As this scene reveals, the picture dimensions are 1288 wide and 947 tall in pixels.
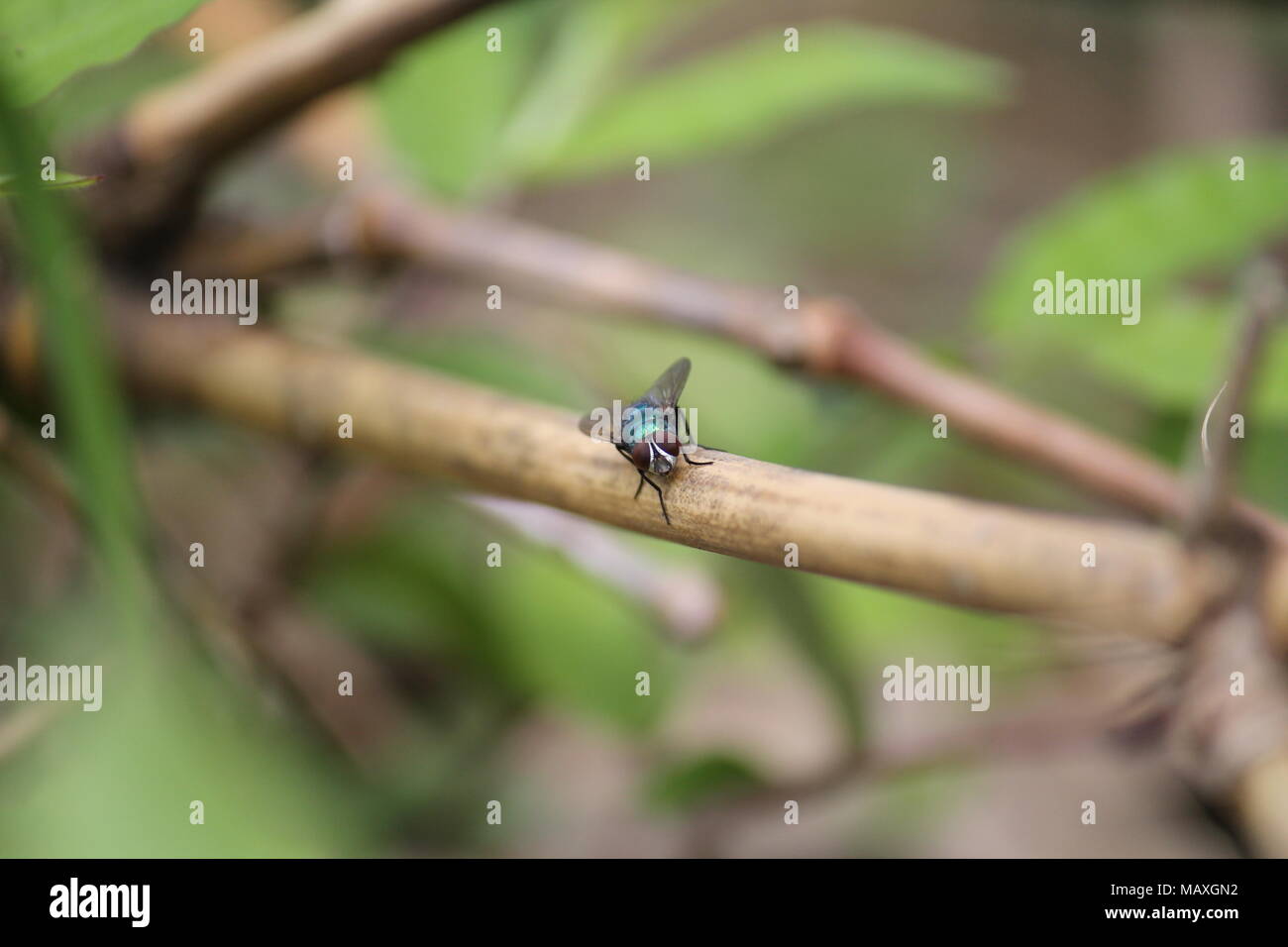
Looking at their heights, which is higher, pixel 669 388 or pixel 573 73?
pixel 573 73

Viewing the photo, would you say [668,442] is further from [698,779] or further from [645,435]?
[698,779]

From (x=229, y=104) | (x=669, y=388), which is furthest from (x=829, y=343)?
(x=229, y=104)

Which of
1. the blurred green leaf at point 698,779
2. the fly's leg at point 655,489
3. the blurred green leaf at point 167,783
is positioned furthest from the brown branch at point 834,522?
the blurred green leaf at point 698,779

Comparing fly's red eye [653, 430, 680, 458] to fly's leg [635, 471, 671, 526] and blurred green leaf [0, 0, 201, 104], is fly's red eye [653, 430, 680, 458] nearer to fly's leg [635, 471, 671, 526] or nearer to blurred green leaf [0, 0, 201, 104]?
fly's leg [635, 471, 671, 526]

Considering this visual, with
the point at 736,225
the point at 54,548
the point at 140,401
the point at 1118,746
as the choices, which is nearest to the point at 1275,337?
the point at 1118,746

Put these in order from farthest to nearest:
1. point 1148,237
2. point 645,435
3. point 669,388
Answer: point 1148,237
point 669,388
point 645,435

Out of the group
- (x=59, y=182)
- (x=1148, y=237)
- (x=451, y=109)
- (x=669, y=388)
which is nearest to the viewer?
(x=59, y=182)

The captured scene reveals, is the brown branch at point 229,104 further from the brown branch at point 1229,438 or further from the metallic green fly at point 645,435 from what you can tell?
the brown branch at point 1229,438
